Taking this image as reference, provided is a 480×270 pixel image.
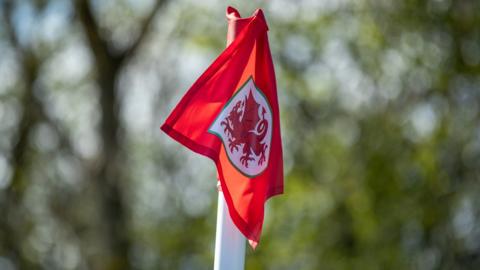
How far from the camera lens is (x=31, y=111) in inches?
618

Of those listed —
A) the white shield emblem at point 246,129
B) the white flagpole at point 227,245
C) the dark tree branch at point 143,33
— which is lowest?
the white flagpole at point 227,245

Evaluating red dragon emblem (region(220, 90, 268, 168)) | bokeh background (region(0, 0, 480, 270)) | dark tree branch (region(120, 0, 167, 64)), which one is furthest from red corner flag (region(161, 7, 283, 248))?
dark tree branch (region(120, 0, 167, 64))

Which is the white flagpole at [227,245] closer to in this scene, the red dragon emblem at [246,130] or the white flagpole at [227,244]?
the white flagpole at [227,244]

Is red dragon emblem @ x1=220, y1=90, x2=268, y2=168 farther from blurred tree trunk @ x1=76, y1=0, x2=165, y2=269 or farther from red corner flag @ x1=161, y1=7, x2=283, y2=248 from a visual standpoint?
blurred tree trunk @ x1=76, y1=0, x2=165, y2=269

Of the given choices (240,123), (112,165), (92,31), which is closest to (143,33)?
(92,31)

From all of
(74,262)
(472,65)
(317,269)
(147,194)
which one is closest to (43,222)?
(74,262)

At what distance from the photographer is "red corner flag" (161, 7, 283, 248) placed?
516cm

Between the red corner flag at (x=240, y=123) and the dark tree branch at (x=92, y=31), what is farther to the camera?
the dark tree branch at (x=92, y=31)

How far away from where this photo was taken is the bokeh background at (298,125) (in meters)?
14.4

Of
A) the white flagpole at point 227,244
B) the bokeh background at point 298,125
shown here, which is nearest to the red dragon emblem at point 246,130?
the white flagpole at point 227,244

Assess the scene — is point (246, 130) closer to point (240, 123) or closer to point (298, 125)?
point (240, 123)

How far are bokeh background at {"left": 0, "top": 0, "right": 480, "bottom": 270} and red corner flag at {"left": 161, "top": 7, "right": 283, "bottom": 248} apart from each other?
8918mm

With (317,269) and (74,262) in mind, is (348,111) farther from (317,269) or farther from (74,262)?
(74,262)

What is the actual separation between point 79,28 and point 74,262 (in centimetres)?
465
